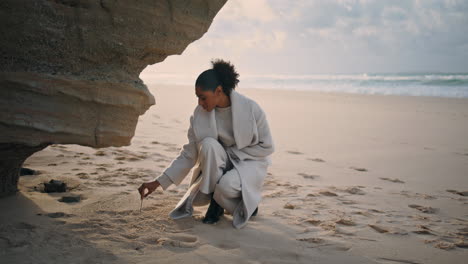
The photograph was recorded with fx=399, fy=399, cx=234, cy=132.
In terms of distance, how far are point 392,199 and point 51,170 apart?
349 centimetres

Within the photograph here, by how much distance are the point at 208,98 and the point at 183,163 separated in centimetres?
58

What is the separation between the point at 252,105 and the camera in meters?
3.22

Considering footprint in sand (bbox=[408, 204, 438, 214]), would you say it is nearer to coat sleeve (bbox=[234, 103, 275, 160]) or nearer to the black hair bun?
coat sleeve (bbox=[234, 103, 275, 160])

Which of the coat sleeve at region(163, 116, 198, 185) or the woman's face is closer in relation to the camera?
the woman's face

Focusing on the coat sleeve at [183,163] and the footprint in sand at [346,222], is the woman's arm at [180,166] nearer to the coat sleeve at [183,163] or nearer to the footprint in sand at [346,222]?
the coat sleeve at [183,163]

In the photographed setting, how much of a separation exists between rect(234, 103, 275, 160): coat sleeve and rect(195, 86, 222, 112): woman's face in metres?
0.38

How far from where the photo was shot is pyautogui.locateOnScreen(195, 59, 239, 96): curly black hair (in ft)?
9.95

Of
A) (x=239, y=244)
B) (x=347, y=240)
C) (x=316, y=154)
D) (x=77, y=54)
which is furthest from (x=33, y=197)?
(x=316, y=154)

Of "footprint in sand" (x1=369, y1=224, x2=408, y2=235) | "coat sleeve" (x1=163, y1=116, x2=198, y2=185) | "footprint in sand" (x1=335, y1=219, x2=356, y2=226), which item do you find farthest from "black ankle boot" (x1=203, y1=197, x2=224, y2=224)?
"footprint in sand" (x1=369, y1=224, x2=408, y2=235)

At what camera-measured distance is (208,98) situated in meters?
3.03

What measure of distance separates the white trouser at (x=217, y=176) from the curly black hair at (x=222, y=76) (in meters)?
0.43

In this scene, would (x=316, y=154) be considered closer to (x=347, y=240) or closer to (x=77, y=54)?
(x=347, y=240)

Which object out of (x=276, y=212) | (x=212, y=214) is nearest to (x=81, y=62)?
(x=212, y=214)

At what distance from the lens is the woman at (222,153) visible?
3.08 metres
